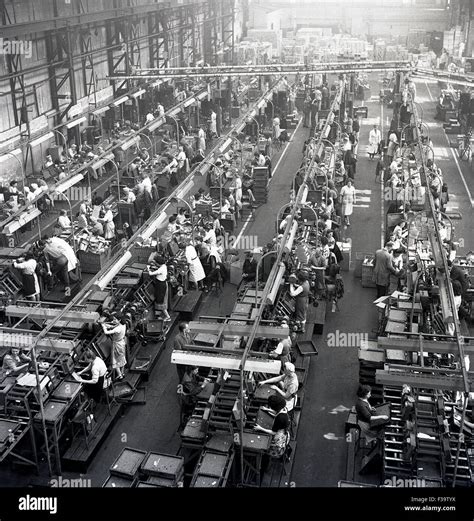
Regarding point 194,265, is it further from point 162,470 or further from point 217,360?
point 162,470

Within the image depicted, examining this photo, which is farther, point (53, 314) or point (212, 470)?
point (53, 314)

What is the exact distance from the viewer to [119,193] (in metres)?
20.9

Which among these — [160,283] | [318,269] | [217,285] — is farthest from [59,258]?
[318,269]

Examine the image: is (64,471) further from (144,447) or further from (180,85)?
(180,85)

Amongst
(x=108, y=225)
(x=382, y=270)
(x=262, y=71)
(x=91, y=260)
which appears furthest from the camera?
(x=262, y=71)

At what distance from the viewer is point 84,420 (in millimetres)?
11180

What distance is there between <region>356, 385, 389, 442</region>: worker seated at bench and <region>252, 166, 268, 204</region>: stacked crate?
45.5 ft

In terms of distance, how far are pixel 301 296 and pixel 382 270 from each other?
2.60 metres

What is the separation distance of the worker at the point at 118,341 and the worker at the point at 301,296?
151 inches

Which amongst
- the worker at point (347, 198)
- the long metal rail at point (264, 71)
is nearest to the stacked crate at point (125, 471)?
the worker at point (347, 198)

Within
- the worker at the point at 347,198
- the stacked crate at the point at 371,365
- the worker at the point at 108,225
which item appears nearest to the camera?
the stacked crate at the point at 371,365

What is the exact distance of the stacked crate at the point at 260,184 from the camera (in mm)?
23969

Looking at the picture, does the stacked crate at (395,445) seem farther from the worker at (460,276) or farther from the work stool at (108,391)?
the work stool at (108,391)

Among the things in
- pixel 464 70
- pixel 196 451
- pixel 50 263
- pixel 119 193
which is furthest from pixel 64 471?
pixel 464 70
